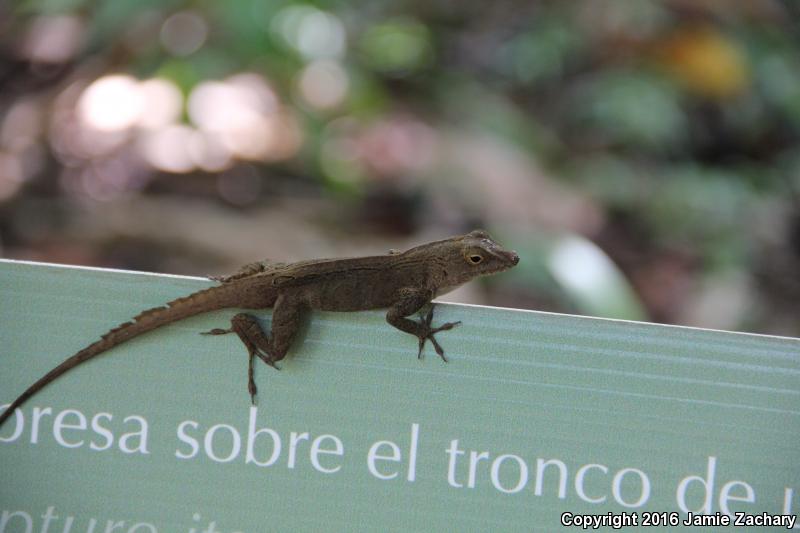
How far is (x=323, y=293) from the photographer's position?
2449 millimetres

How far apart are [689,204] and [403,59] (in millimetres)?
2479

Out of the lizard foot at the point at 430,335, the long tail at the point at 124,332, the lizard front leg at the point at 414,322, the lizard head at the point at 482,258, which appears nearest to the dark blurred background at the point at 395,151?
the lizard head at the point at 482,258

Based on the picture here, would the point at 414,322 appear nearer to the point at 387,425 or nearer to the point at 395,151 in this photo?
the point at 387,425

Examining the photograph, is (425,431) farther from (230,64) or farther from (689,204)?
(689,204)

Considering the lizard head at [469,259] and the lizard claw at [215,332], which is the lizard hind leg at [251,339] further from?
the lizard head at [469,259]

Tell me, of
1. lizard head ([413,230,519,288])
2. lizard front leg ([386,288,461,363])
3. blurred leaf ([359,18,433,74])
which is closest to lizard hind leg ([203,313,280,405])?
lizard front leg ([386,288,461,363])

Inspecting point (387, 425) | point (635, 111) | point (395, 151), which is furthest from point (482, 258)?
point (635, 111)

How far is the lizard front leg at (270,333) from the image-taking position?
2215mm

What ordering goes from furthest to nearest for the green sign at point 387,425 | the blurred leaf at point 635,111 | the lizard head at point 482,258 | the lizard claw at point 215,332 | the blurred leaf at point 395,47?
1. the blurred leaf at point 395,47
2. the blurred leaf at point 635,111
3. the lizard head at point 482,258
4. the lizard claw at point 215,332
5. the green sign at point 387,425

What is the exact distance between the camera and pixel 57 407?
→ 2221mm

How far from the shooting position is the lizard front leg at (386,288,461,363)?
2.18m

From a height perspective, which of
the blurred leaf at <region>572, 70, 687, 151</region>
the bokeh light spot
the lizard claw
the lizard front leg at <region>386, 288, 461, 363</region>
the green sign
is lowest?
the green sign

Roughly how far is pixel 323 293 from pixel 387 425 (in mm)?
482

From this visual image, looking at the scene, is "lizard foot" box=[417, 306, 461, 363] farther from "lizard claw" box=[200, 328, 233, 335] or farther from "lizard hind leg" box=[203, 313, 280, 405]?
"lizard claw" box=[200, 328, 233, 335]
